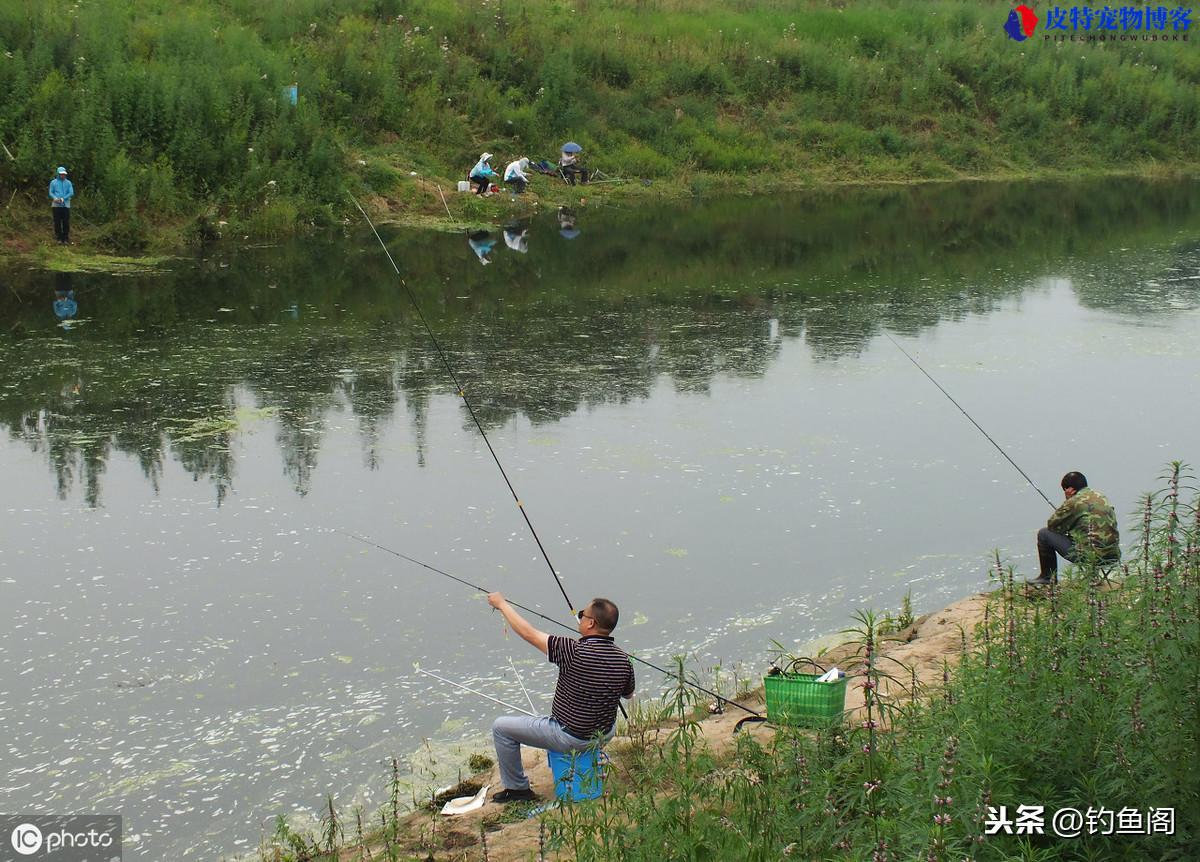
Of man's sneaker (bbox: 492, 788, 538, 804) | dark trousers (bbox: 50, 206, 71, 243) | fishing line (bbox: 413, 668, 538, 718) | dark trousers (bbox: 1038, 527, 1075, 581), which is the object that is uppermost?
dark trousers (bbox: 50, 206, 71, 243)

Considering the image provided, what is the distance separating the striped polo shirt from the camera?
16.6 feet

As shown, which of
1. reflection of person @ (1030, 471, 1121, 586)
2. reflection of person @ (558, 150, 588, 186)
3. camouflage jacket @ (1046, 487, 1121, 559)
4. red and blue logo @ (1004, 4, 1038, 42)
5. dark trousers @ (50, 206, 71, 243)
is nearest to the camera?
camouflage jacket @ (1046, 487, 1121, 559)

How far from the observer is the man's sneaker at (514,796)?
5.24m

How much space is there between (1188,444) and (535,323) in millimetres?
7070

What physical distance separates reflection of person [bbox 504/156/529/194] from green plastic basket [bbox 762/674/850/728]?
20944mm

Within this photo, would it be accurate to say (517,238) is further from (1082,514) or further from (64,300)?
(1082,514)

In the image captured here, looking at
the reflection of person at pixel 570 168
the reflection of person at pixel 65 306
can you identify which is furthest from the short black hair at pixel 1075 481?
the reflection of person at pixel 570 168

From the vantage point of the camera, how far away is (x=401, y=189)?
936 inches

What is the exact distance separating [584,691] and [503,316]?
1033 centimetres

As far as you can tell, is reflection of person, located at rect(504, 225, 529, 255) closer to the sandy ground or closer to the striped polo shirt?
the sandy ground

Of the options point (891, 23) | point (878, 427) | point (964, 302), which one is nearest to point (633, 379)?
point (878, 427)

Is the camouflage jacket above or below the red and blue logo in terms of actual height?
below

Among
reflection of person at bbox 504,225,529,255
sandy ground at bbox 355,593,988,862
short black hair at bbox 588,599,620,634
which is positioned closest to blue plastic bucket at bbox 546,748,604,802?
sandy ground at bbox 355,593,988,862

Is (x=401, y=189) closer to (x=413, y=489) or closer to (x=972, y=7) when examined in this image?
(x=413, y=489)
